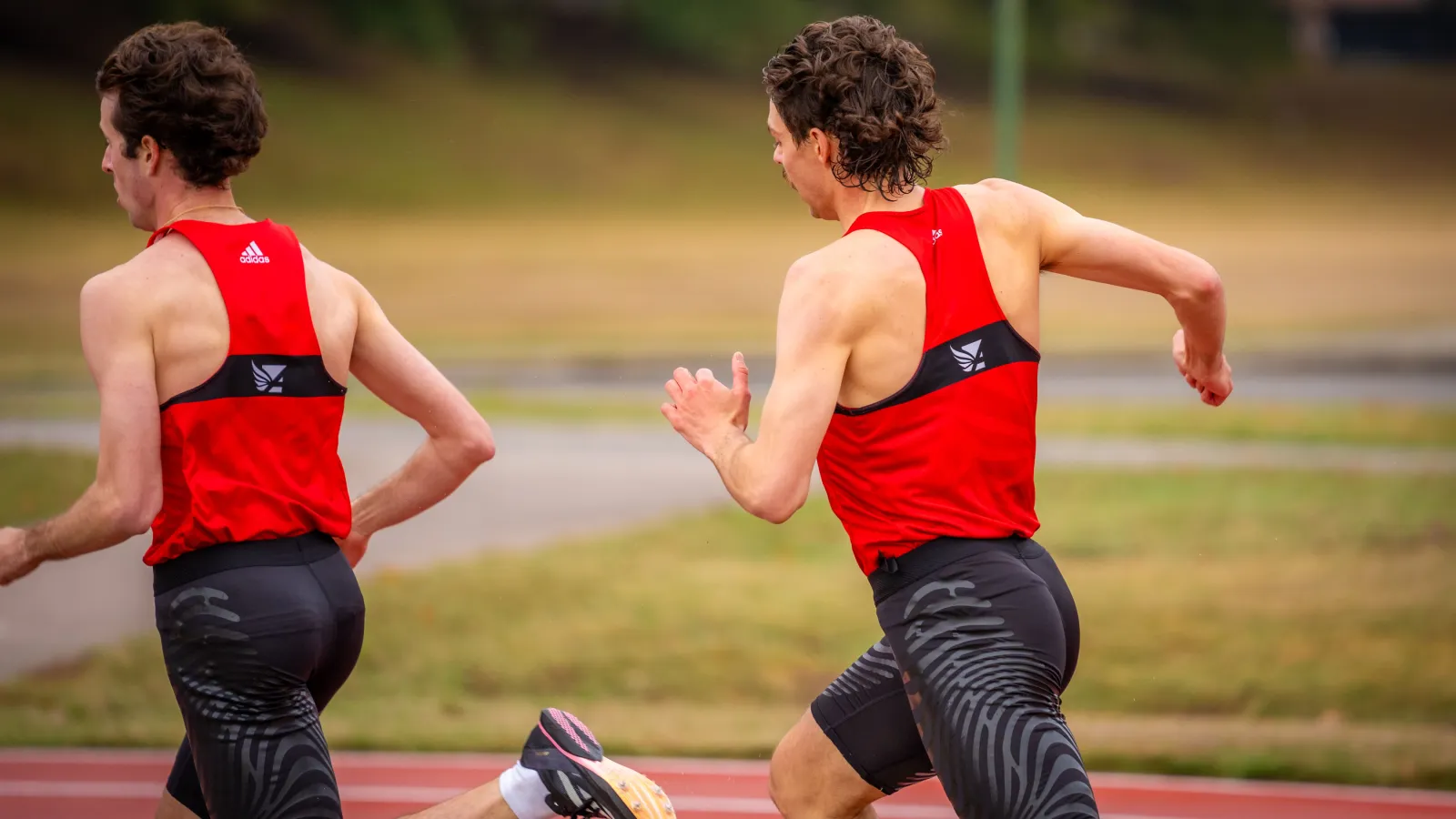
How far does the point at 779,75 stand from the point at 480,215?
1152 inches

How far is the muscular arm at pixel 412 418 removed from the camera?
3215 millimetres

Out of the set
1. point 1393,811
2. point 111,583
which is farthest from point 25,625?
point 1393,811

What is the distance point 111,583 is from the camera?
29.5 feet

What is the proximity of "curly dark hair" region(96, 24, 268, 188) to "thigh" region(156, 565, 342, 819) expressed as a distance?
78 cm

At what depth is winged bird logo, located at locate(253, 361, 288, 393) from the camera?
2.91 meters

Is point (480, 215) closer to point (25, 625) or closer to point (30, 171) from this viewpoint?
point (30, 171)

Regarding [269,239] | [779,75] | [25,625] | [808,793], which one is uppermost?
[779,75]

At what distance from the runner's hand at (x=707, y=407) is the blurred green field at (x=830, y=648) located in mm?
3328

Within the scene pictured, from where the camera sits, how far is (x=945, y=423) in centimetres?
292

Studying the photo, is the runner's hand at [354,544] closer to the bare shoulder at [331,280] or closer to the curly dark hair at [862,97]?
the bare shoulder at [331,280]

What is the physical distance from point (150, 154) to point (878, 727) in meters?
1.79

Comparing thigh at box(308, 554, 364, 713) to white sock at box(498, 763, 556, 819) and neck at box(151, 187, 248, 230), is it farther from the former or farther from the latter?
neck at box(151, 187, 248, 230)

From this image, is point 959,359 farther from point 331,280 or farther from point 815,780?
point 331,280

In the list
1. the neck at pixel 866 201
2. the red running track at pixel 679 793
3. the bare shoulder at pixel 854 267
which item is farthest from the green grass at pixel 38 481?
the bare shoulder at pixel 854 267
